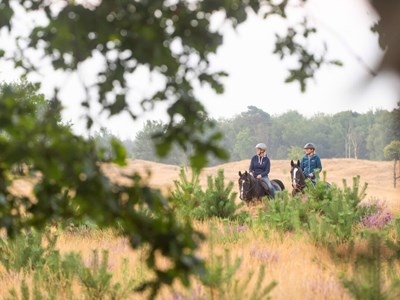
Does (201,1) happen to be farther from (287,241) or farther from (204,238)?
(287,241)

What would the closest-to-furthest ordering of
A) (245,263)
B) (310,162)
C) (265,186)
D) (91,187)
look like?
1. (91,187)
2. (245,263)
3. (310,162)
4. (265,186)

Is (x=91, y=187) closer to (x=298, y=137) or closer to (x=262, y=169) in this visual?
(x=262, y=169)

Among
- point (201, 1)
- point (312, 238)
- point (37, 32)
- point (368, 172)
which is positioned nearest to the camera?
point (201, 1)

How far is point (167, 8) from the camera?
2201 mm

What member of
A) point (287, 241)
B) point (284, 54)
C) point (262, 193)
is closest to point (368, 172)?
point (262, 193)

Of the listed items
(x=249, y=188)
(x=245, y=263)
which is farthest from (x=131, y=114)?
(x=249, y=188)

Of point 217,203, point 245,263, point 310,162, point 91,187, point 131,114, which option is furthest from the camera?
point 310,162

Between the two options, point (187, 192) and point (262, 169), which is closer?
point (187, 192)

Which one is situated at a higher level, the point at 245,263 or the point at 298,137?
the point at 298,137

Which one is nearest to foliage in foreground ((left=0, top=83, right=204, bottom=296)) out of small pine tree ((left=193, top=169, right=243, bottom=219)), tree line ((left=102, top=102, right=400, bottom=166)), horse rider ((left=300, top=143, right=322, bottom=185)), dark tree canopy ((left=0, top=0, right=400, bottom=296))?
dark tree canopy ((left=0, top=0, right=400, bottom=296))

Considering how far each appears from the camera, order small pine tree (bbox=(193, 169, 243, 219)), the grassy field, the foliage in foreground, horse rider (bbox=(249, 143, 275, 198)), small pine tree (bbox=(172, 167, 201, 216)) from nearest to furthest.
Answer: the foliage in foreground
the grassy field
small pine tree (bbox=(172, 167, 201, 216))
small pine tree (bbox=(193, 169, 243, 219))
horse rider (bbox=(249, 143, 275, 198))

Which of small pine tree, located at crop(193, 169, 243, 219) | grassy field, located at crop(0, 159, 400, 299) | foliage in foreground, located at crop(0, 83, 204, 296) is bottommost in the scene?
grassy field, located at crop(0, 159, 400, 299)

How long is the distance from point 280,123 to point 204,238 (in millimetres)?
100207

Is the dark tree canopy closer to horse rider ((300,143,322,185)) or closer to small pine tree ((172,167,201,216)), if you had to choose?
small pine tree ((172,167,201,216))
